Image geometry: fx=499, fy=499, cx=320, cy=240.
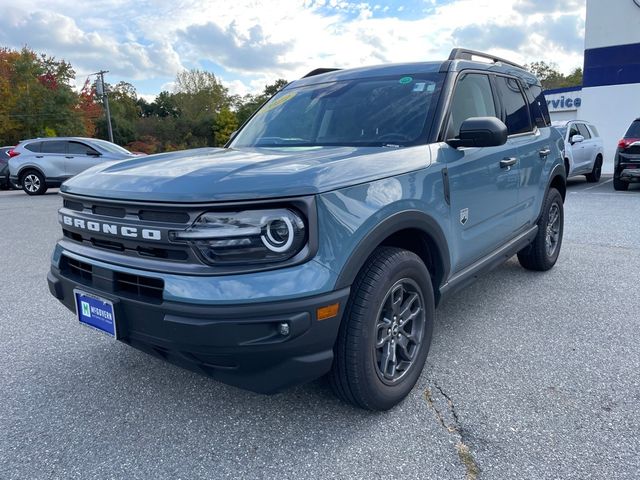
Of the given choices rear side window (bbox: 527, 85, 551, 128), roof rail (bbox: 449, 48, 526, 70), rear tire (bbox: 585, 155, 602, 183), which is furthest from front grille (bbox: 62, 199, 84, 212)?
rear tire (bbox: 585, 155, 602, 183)

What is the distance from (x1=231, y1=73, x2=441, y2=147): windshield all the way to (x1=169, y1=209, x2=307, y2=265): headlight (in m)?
1.14

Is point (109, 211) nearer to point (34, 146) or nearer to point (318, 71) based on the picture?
point (318, 71)

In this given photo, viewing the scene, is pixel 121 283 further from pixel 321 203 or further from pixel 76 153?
pixel 76 153

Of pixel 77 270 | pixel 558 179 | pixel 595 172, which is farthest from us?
pixel 595 172

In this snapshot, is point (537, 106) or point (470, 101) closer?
point (470, 101)

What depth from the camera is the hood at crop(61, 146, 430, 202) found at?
207cm

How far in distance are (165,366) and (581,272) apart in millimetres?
4099

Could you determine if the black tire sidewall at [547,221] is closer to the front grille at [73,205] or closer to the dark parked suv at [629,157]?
the front grille at [73,205]

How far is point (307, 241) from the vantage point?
2070mm

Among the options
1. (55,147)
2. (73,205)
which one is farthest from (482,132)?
(55,147)

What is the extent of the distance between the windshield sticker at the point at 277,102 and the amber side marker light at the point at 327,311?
2.24m

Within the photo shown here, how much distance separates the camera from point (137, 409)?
2.69 meters

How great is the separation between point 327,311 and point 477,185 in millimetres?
1648

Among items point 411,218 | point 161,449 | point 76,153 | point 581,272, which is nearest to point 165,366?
point 161,449
